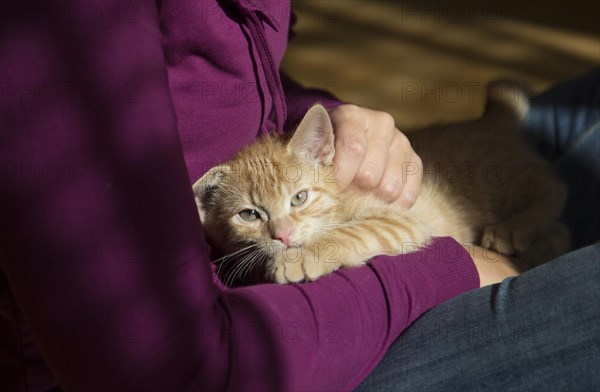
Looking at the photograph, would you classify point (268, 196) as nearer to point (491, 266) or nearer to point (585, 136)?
point (491, 266)

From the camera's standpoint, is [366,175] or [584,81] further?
[584,81]

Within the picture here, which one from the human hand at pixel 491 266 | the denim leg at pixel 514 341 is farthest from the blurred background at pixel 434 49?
the denim leg at pixel 514 341

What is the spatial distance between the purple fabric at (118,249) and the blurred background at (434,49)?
1.71 m

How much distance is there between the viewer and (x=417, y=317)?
0.92m

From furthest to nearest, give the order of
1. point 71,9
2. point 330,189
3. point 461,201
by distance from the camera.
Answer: point 461,201 < point 330,189 < point 71,9

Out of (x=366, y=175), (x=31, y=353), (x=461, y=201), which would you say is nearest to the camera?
(x=31, y=353)

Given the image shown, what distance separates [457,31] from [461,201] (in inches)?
59.9

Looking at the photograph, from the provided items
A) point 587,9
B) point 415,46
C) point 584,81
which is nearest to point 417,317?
point 584,81

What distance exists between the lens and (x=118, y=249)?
0.63m

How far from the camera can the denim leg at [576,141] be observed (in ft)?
4.79

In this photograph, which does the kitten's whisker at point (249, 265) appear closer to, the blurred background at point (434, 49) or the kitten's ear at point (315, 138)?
the kitten's ear at point (315, 138)

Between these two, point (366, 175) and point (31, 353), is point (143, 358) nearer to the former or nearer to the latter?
point (31, 353)

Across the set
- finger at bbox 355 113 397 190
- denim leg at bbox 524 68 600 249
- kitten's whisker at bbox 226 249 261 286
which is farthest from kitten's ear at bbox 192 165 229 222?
denim leg at bbox 524 68 600 249

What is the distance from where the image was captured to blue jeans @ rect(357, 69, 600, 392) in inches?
30.1
